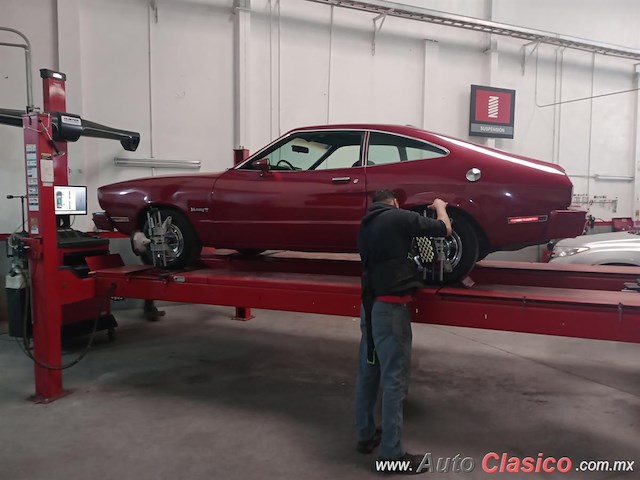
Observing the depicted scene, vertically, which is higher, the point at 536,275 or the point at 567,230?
the point at 567,230

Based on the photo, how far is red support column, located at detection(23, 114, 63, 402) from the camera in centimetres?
373

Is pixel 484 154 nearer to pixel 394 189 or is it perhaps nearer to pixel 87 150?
pixel 394 189

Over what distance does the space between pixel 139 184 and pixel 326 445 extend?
281 cm

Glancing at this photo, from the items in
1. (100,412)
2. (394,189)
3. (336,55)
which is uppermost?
(336,55)

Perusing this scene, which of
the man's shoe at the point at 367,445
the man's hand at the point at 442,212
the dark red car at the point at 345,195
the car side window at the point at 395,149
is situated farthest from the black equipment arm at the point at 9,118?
the man's shoe at the point at 367,445

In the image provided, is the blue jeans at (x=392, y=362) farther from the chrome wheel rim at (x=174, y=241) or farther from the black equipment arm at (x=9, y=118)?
the black equipment arm at (x=9, y=118)

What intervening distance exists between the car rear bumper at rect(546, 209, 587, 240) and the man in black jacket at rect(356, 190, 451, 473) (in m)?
0.90

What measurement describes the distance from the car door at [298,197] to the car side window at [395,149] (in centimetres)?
11

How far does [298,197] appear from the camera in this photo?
3793 mm

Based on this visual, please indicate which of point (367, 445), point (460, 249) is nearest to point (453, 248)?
point (460, 249)

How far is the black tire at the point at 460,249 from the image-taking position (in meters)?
3.31

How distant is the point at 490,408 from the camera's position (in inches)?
145

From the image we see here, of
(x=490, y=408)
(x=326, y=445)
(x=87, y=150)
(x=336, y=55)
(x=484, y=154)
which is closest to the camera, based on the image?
(x=326, y=445)

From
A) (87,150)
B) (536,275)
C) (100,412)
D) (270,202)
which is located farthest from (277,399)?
(87,150)
